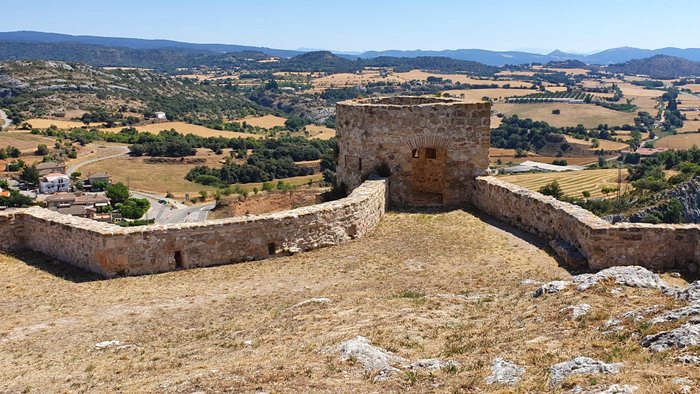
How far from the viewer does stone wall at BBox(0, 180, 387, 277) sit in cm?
1058

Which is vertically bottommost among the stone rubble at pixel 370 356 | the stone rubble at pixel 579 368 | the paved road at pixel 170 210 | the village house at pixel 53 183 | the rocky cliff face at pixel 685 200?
the paved road at pixel 170 210

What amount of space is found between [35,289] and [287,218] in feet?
14.4

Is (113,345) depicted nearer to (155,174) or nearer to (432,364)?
(432,364)

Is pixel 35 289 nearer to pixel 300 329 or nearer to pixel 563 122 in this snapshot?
pixel 300 329

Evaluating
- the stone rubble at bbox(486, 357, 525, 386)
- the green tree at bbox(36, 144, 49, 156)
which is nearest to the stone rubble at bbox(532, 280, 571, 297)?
the stone rubble at bbox(486, 357, 525, 386)

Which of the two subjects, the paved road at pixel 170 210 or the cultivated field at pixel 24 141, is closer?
the paved road at pixel 170 210

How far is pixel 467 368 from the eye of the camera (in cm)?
557

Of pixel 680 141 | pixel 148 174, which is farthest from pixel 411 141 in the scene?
pixel 680 141

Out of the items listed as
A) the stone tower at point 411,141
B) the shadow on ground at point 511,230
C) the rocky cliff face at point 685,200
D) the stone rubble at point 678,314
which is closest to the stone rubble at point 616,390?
the stone rubble at point 678,314

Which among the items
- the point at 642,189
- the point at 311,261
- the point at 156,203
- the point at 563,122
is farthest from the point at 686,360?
the point at 563,122

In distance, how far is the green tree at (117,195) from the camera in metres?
72.4

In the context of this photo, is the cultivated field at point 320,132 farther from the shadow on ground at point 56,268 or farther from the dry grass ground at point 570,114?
the shadow on ground at point 56,268

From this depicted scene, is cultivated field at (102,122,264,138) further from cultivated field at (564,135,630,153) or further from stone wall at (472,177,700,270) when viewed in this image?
stone wall at (472,177,700,270)

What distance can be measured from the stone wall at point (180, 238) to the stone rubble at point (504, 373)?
258 inches
